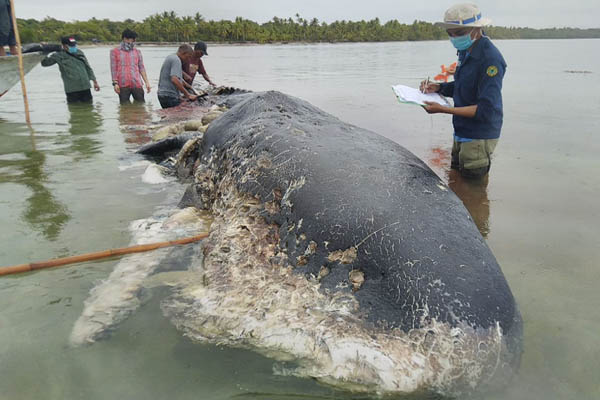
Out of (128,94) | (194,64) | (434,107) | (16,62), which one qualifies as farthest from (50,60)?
(434,107)

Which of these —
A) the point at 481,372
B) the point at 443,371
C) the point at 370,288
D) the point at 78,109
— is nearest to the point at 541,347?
the point at 481,372

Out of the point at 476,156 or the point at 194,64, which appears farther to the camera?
the point at 194,64

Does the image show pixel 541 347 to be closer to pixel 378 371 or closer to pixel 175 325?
pixel 378 371

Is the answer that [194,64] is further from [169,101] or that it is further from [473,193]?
[473,193]

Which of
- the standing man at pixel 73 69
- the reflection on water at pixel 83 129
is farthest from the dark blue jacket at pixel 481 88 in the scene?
the standing man at pixel 73 69

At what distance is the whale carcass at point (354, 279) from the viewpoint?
7.49 ft

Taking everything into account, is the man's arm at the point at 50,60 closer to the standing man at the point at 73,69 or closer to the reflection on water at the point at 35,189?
the standing man at the point at 73,69

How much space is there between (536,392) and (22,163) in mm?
7258

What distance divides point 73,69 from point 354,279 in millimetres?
12516

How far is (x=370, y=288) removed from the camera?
249 centimetres

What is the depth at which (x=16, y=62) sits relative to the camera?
35.7ft

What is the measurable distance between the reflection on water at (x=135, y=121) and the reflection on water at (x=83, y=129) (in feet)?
1.82

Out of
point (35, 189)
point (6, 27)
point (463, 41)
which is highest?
point (6, 27)

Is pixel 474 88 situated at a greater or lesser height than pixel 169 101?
greater
